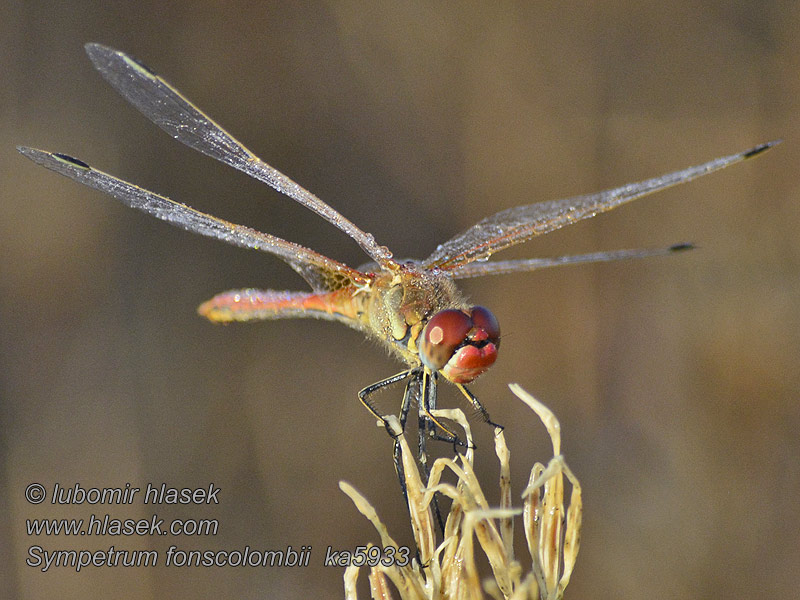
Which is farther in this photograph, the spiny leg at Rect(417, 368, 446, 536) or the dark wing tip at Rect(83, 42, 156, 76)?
the dark wing tip at Rect(83, 42, 156, 76)

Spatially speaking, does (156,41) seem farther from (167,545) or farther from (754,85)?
(754,85)

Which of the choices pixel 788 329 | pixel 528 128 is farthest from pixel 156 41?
pixel 788 329

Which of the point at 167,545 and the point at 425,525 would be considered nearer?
the point at 425,525

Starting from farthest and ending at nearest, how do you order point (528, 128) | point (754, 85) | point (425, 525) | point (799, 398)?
point (528, 128)
point (754, 85)
point (799, 398)
point (425, 525)

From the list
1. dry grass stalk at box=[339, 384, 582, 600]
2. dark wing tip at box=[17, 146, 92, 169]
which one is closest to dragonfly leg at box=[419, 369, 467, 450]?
dry grass stalk at box=[339, 384, 582, 600]

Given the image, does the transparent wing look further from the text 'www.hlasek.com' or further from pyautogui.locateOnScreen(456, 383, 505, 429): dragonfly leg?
the text 'www.hlasek.com'

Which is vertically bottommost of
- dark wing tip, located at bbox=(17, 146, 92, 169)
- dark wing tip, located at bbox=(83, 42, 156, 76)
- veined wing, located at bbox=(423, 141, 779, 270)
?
veined wing, located at bbox=(423, 141, 779, 270)
